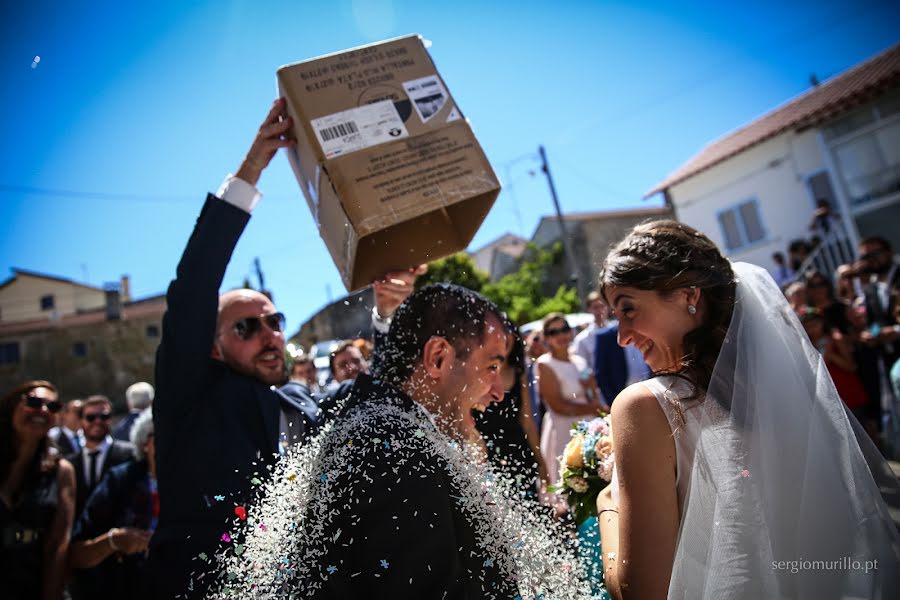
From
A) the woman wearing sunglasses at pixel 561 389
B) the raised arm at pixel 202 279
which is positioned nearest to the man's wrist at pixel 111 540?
the raised arm at pixel 202 279

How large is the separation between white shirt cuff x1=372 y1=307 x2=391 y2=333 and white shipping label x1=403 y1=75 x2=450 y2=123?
947 mm

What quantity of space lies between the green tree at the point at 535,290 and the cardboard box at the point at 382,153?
36.6 feet

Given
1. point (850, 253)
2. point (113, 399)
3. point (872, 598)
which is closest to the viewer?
point (872, 598)

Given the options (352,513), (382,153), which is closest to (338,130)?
(382,153)

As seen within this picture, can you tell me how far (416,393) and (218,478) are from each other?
810mm

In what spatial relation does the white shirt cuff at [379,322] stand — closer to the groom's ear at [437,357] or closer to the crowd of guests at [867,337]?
the groom's ear at [437,357]

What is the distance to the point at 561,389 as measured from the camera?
5.46 metres

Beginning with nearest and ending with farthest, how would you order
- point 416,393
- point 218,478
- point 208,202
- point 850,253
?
1. point 416,393
2. point 218,478
3. point 208,202
4. point 850,253

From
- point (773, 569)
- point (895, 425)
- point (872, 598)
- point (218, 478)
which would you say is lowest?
point (895, 425)

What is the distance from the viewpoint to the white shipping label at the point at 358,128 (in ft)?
6.18

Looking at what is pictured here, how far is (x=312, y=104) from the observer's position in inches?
76.7

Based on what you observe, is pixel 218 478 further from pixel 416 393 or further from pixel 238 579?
pixel 416 393

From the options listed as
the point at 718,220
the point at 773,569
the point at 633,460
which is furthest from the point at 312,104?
the point at 718,220

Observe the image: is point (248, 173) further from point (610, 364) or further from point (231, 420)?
point (610, 364)
